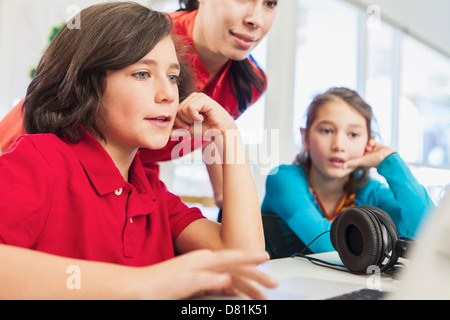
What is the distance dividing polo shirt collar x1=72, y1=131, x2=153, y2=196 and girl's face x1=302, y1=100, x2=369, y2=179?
2.95ft

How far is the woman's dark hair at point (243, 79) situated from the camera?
144 centimetres

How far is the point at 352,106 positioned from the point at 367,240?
0.94m

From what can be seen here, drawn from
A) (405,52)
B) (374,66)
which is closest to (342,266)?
(374,66)

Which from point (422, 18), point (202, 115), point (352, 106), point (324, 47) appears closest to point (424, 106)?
point (422, 18)

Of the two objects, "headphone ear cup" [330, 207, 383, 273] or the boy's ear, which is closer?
"headphone ear cup" [330, 207, 383, 273]

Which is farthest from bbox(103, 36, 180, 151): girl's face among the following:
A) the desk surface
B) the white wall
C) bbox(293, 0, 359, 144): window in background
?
the white wall

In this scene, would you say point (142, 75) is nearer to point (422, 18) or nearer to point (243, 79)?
point (243, 79)

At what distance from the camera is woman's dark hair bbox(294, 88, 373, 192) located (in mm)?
1562

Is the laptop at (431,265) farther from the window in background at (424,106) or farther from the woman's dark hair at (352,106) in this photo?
the window in background at (424,106)

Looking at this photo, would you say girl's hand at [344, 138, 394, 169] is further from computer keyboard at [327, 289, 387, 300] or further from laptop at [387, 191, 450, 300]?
laptop at [387, 191, 450, 300]

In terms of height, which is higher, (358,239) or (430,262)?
(430,262)

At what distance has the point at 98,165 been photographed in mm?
762
